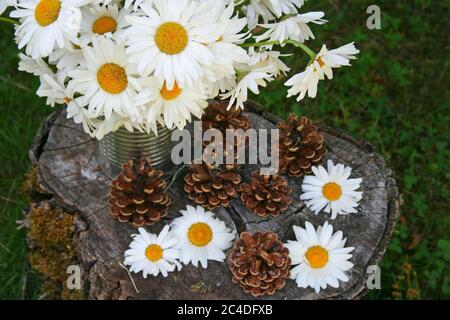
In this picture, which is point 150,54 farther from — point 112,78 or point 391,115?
point 391,115

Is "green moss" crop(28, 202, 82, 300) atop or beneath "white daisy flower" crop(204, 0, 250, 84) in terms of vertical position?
beneath

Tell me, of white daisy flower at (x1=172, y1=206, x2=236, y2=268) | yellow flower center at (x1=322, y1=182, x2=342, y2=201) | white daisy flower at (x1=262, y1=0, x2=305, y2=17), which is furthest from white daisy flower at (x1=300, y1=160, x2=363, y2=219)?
white daisy flower at (x1=262, y1=0, x2=305, y2=17)

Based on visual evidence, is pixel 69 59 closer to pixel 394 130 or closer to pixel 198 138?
pixel 198 138

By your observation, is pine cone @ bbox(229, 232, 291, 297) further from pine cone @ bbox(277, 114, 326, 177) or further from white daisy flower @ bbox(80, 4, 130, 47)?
white daisy flower @ bbox(80, 4, 130, 47)

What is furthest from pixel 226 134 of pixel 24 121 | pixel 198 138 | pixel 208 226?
pixel 24 121

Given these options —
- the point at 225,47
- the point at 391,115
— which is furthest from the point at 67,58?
the point at 391,115

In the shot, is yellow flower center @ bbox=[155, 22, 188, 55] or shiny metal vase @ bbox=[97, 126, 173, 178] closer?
yellow flower center @ bbox=[155, 22, 188, 55]
